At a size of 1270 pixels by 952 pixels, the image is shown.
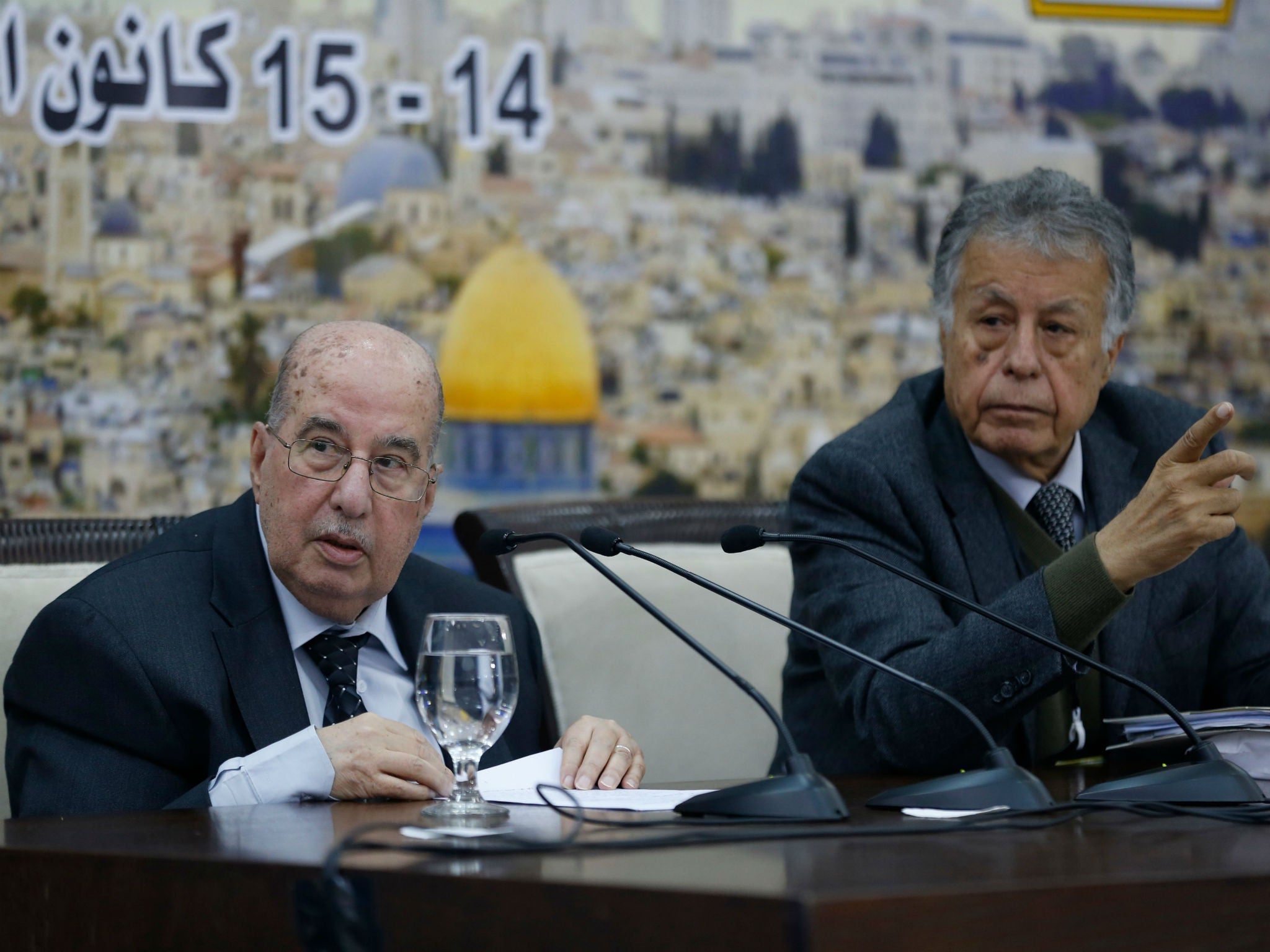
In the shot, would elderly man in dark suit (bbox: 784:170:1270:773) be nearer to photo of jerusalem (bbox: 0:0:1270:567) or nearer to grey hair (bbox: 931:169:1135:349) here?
grey hair (bbox: 931:169:1135:349)

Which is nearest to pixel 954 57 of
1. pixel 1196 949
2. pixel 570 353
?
pixel 570 353

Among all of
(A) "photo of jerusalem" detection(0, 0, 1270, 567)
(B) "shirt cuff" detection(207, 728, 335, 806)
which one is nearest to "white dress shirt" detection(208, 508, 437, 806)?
(B) "shirt cuff" detection(207, 728, 335, 806)

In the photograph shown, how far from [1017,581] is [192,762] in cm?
104

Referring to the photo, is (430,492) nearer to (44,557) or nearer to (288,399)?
(288,399)

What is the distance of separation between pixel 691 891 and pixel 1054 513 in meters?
1.29

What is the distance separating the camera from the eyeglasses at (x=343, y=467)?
1.73 metres

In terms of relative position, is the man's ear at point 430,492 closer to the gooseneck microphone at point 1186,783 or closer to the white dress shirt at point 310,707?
the white dress shirt at point 310,707

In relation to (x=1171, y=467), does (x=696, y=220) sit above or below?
above

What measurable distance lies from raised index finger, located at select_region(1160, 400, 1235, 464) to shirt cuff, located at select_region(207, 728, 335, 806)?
925 millimetres

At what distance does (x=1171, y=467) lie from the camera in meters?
1.59

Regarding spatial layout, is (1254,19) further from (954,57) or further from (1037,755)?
(1037,755)

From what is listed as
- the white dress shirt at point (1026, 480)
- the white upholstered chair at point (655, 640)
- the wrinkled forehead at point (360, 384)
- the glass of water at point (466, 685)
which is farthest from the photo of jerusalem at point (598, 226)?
the glass of water at point (466, 685)

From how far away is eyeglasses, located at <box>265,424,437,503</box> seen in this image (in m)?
1.73

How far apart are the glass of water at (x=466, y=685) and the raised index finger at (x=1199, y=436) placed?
0.78m
